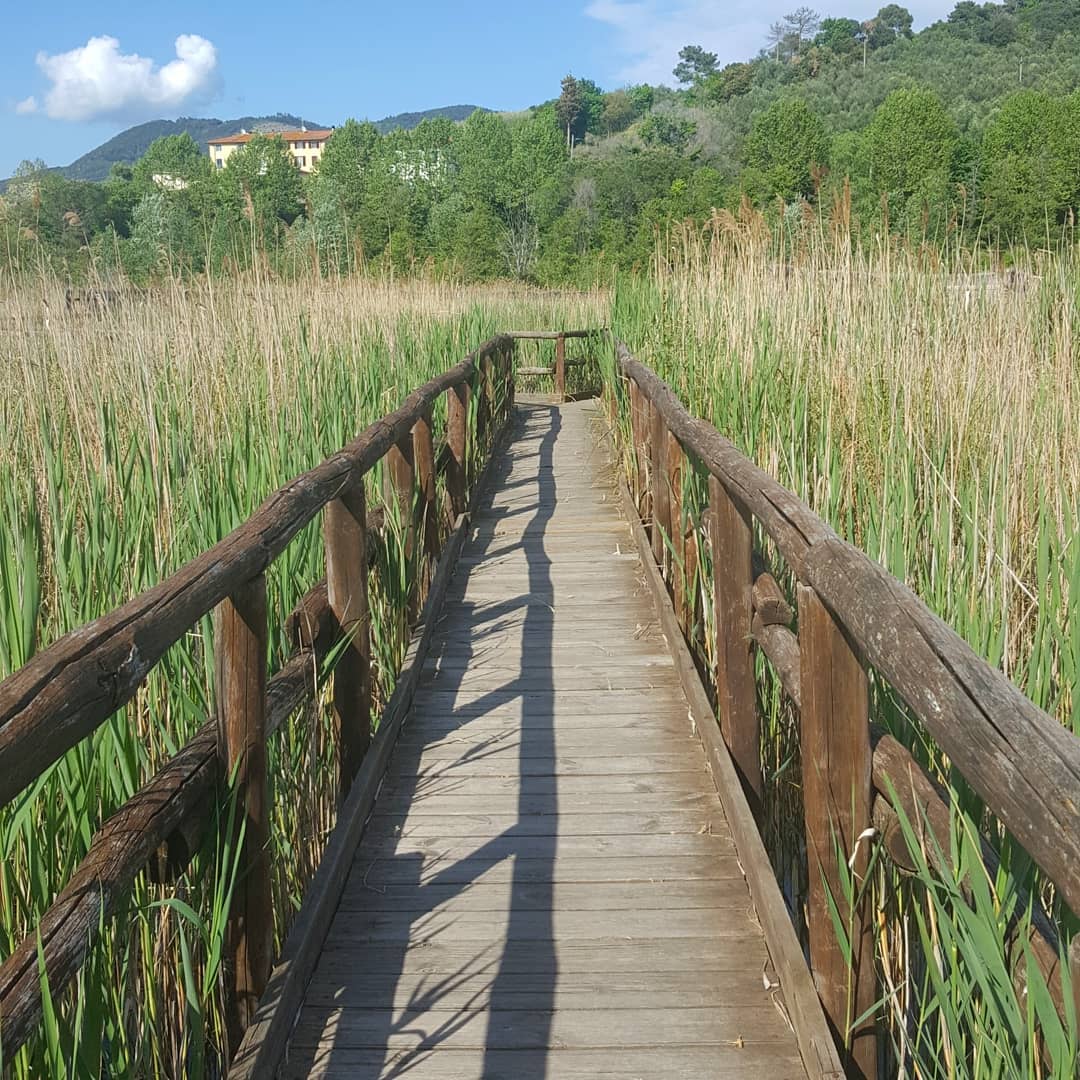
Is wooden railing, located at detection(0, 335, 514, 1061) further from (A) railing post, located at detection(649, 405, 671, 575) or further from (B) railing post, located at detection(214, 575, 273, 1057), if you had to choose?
(A) railing post, located at detection(649, 405, 671, 575)

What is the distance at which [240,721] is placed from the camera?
193cm

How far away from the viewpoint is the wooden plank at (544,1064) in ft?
6.52

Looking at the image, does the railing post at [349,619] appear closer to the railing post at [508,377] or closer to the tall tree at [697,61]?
the railing post at [508,377]

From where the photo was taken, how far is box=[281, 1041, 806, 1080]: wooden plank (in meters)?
1.99

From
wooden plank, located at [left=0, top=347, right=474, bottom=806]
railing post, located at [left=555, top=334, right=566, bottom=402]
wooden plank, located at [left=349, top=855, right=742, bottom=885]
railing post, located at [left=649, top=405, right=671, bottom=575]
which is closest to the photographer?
wooden plank, located at [left=0, top=347, right=474, bottom=806]

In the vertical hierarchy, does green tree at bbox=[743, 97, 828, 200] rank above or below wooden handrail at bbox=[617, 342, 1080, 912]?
above

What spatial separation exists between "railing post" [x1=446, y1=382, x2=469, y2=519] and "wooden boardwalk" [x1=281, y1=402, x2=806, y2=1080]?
5.86ft

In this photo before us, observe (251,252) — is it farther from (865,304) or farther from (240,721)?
(240,721)

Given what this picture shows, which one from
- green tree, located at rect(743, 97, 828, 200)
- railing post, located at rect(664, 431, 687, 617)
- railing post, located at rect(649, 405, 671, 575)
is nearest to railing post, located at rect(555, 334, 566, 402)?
railing post, located at rect(649, 405, 671, 575)

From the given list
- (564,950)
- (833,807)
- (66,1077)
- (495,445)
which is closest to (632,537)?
(495,445)

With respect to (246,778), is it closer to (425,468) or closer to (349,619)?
(349,619)

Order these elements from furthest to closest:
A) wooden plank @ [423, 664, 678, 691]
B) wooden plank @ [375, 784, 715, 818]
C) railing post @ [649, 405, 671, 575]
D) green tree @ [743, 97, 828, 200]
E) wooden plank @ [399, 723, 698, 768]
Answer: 1. green tree @ [743, 97, 828, 200]
2. railing post @ [649, 405, 671, 575]
3. wooden plank @ [423, 664, 678, 691]
4. wooden plank @ [399, 723, 698, 768]
5. wooden plank @ [375, 784, 715, 818]

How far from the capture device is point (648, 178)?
47.5 m

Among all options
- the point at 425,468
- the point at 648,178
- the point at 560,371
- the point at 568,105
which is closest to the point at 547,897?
the point at 425,468
